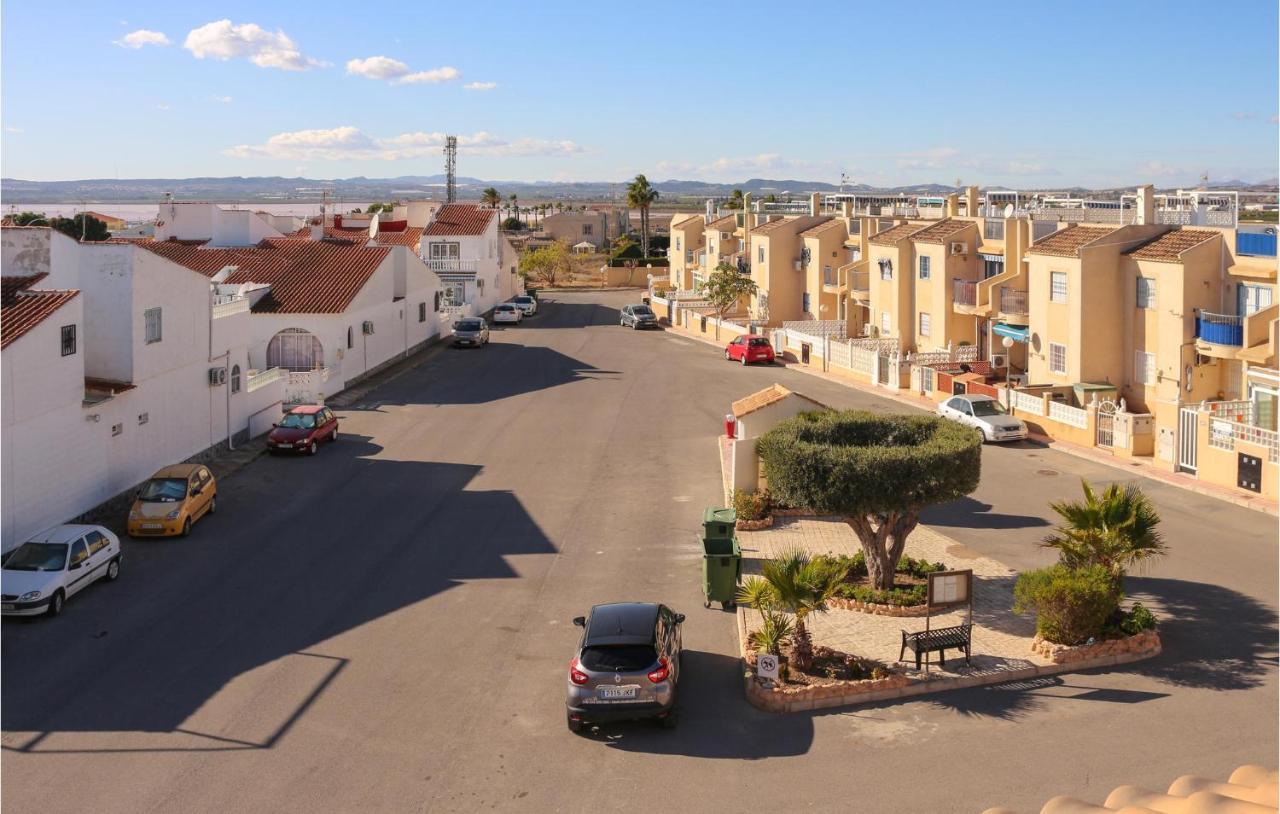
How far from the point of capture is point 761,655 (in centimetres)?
1731

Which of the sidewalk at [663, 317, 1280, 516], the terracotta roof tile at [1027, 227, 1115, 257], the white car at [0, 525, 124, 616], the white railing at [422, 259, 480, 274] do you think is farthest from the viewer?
the white railing at [422, 259, 480, 274]

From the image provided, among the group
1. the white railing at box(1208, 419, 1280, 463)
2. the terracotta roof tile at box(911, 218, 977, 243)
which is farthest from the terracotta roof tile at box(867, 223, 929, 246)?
Result: the white railing at box(1208, 419, 1280, 463)

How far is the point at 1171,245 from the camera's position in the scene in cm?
3688

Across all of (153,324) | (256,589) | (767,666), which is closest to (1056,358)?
(767,666)

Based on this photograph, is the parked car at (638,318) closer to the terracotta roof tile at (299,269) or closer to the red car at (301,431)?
the terracotta roof tile at (299,269)

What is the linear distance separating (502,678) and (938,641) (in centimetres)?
631

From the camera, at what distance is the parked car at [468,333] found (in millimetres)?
60219

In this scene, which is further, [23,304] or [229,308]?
[229,308]

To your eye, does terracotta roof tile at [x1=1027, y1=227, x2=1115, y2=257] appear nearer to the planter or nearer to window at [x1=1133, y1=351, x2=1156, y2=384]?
window at [x1=1133, y1=351, x2=1156, y2=384]

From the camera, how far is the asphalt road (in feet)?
47.3

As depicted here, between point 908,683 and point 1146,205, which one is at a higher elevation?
point 1146,205

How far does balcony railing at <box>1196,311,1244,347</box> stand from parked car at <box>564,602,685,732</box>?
76.9 ft

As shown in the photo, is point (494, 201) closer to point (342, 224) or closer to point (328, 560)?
point (342, 224)

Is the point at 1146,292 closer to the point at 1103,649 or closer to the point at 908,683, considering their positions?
the point at 1103,649
